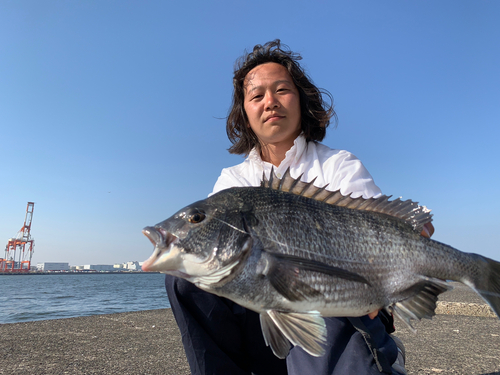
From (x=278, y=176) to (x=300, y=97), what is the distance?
43.5 inches

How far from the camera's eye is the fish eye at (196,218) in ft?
5.62

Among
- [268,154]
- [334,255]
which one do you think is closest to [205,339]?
[334,255]

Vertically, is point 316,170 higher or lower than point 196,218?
higher

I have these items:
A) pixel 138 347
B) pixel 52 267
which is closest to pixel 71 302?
pixel 138 347

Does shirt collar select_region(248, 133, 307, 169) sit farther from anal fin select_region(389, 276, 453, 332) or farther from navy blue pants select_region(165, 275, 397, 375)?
anal fin select_region(389, 276, 453, 332)

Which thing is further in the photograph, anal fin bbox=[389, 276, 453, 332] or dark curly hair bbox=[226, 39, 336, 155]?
dark curly hair bbox=[226, 39, 336, 155]

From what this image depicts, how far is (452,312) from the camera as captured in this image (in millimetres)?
6172

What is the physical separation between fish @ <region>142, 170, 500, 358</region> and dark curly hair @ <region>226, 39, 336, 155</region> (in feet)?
5.43

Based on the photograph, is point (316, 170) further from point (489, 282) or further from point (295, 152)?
point (489, 282)

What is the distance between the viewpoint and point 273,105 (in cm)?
302

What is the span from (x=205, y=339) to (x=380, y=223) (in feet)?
4.52

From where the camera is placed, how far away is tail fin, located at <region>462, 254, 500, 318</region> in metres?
1.83

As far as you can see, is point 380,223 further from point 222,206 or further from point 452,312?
point 452,312

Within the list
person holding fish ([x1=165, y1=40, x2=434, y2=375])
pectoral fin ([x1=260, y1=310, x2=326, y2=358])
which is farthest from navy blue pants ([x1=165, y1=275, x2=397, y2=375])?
pectoral fin ([x1=260, y1=310, x2=326, y2=358])
